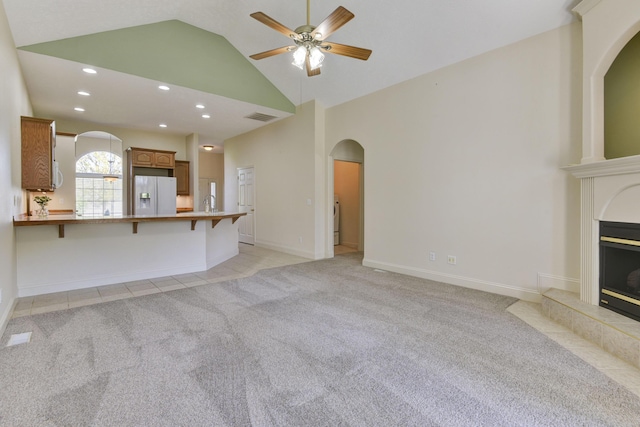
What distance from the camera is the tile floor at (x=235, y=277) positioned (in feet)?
6.84

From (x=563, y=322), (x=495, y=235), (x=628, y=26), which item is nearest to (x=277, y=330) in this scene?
(x=563, y=322)

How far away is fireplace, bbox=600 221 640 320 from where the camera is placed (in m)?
2.42

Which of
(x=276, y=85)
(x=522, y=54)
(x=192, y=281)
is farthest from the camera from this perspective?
(x=276, y=85)

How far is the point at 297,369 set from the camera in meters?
2.04

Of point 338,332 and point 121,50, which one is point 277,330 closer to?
point 338,332

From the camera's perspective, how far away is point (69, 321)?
2850mm

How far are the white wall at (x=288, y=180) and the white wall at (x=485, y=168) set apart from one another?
1.28 metres

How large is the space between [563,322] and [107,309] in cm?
460

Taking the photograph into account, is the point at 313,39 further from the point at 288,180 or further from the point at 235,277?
the point at 288,180

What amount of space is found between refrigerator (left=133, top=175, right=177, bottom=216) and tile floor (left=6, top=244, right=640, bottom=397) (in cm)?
276

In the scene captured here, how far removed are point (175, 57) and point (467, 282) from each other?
539cm

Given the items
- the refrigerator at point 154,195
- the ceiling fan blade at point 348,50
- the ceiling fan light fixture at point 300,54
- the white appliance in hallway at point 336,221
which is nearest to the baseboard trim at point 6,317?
the ceiling fan light fixture at point 300,54

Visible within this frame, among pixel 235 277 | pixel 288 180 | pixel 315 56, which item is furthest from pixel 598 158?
pixel 288 180

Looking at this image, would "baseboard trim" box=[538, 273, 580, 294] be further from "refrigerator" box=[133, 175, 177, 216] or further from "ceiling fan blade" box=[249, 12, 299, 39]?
"refrigerator" box=[133, 175, 177, 216]
